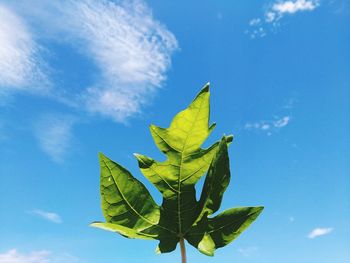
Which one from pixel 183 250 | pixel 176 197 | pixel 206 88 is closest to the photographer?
A: pixel 206 88

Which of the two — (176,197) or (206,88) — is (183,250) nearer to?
(176,197)

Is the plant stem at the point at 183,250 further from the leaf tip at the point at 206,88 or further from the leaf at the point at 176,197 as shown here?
the leaf tip at the point at 206,88

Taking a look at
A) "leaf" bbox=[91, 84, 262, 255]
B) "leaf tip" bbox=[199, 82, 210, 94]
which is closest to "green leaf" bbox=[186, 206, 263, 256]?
"leaf" bbox=[91, 84, 262, 255]

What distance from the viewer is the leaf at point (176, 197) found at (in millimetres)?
2240

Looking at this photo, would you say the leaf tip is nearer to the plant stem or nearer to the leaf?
the leaf

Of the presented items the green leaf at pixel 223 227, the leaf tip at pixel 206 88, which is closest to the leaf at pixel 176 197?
the green leaf at pixel 223 227

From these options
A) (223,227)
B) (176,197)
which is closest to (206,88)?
(176,197)

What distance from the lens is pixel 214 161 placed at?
2.21 meters

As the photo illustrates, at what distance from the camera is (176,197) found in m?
2.38

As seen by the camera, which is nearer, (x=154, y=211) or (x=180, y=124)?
(x=180, y=124)

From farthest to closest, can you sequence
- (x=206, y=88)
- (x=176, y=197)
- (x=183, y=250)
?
1. (x=176, y=197)
2. (x=183, y=250)
3. (x=206, y=88)

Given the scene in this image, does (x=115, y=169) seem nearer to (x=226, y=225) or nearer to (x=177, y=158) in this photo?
(x=177, y=158)

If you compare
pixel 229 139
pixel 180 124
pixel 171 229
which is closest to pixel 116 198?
pixel 171 229

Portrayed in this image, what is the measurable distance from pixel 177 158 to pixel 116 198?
1.38 ft
